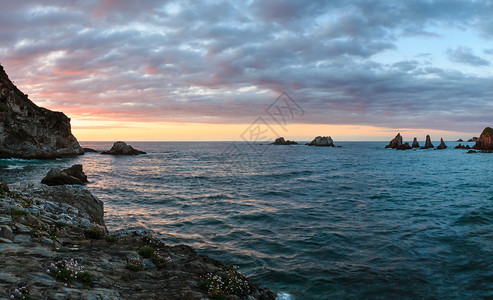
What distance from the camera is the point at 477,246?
15.2m

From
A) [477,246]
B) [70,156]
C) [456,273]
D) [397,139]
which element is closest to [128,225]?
[456,273]

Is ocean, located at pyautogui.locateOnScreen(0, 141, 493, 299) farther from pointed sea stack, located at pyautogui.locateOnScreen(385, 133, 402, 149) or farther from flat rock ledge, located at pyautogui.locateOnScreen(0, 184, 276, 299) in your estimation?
pointed sea stack, located at pyautogui.locateOnScreen(385, 133, 402, 149)

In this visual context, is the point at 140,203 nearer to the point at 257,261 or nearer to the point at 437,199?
the point at 257,261

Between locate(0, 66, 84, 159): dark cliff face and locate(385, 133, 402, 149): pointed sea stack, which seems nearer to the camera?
locate(0, 66, 84, 159): dark cliff face

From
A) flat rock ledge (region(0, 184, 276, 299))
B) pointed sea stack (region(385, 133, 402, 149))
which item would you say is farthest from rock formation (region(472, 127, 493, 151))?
flat rock ledge (region(0, 184, 276, 299))

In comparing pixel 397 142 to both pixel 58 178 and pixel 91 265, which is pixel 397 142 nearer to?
pixel 58 178

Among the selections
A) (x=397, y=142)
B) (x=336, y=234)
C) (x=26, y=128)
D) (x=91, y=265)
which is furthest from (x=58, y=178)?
(x=397, y=142)

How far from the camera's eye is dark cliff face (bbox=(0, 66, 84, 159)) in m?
71.2

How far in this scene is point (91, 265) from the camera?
8148mm

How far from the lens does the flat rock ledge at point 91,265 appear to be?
6496 mm

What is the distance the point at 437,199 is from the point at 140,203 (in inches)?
1267

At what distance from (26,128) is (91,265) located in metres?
93.3

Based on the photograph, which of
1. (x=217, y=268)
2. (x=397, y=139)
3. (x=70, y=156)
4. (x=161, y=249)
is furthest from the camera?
(x=397, y=139)

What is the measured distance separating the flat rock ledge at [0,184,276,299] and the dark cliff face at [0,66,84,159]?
3112 inches
